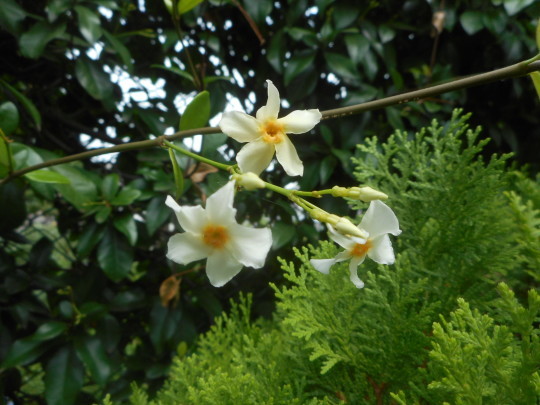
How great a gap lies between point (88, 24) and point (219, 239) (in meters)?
0.67

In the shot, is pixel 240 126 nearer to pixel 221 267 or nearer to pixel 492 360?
pixel 221 267

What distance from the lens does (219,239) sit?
391mm

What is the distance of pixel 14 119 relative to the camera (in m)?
0.72

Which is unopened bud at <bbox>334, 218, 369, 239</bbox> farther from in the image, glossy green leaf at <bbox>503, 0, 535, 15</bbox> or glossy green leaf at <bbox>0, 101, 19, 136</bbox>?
glossy green leaf at <bbox>503, 0, 535, 15</bbox>

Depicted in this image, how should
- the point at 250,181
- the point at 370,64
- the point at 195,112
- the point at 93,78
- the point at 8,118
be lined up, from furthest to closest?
the point at 370,64
the point at 93,78
the point at 8,118
the point at 195,112
the point at 250,181

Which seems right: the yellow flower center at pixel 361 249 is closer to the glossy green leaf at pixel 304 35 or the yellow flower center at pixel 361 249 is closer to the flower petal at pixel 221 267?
the flower petal at pixel 221 267

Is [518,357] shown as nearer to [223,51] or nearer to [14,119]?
[14,119]

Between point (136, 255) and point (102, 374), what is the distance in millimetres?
311

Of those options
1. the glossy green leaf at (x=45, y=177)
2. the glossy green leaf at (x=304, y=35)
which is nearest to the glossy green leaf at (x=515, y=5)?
the glossy green leaf at (x=304, y=35)

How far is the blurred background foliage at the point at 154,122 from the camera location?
2.91 ft

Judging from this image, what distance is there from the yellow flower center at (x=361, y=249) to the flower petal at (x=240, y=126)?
0.14 metres

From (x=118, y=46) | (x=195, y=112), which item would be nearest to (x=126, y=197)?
(x=118, y=46)

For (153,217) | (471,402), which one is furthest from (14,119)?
(471,402)

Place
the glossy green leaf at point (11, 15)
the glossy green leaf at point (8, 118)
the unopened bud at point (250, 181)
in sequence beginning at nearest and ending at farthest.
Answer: the unopened bud at point (250, 181) < the glossy green leaf at point (8, 118) < the glossy green leaf at point (11, 15)
